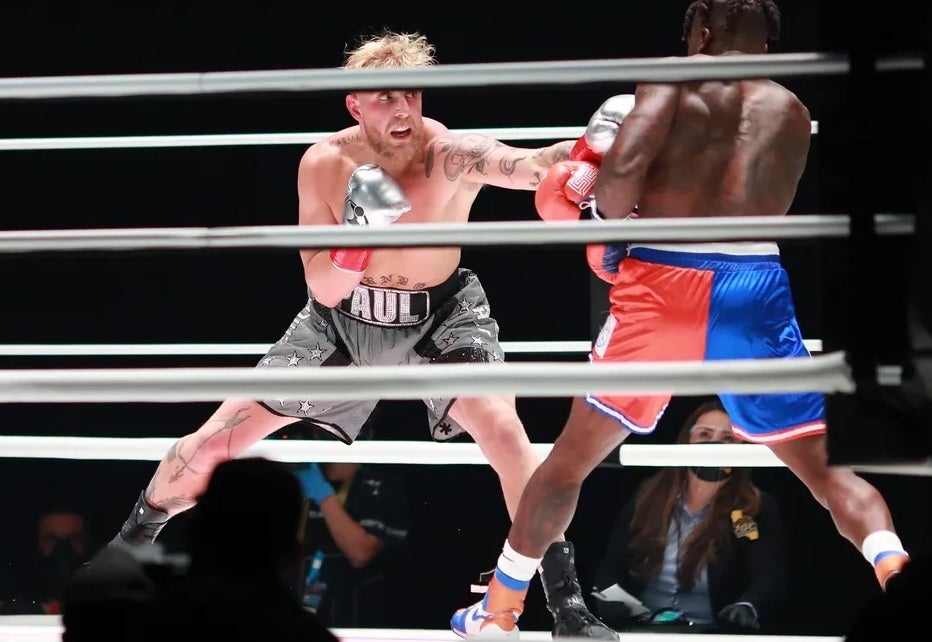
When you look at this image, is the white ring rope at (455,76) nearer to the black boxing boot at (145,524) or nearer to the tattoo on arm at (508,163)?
the tattoo on arm at (508,163)

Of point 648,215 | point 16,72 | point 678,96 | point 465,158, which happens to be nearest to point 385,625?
point 465,158

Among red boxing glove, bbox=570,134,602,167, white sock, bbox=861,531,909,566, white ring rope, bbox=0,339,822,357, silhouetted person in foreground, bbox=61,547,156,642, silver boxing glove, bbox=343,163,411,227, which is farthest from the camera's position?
white ring rope, bbox=0,339,822,357

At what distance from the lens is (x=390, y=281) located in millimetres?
2314

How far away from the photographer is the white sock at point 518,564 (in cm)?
191

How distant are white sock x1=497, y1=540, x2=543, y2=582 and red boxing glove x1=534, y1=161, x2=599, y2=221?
0.55 meters

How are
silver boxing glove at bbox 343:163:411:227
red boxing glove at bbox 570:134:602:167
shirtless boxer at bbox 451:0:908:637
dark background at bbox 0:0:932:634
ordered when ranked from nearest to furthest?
shirtless boxer at bbox 451:0:908:637, silver boxing glove at bbox 343:163:411:227, red boxing glove at bbox 570:134:602:167, dark background at bbox 0:0:932:634

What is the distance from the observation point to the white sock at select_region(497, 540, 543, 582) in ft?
6.28

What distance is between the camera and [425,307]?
7.61 feet

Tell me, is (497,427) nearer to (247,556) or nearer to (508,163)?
(508,163)

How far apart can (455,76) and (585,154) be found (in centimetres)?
107

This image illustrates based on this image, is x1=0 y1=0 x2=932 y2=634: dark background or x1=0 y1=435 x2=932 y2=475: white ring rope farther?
x1=0 y1=0 x2=932 y2=634: dark background

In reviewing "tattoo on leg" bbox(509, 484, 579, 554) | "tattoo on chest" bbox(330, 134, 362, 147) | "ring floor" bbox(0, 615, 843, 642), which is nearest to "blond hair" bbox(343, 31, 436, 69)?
"tattoo on chest" bbox(330, 134, 362, 147)

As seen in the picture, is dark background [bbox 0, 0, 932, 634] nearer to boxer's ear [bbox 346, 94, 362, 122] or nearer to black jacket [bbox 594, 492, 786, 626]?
black jacket [bbox 594, 492, 786, 626]

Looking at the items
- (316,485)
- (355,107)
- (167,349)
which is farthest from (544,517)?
(167,349)
